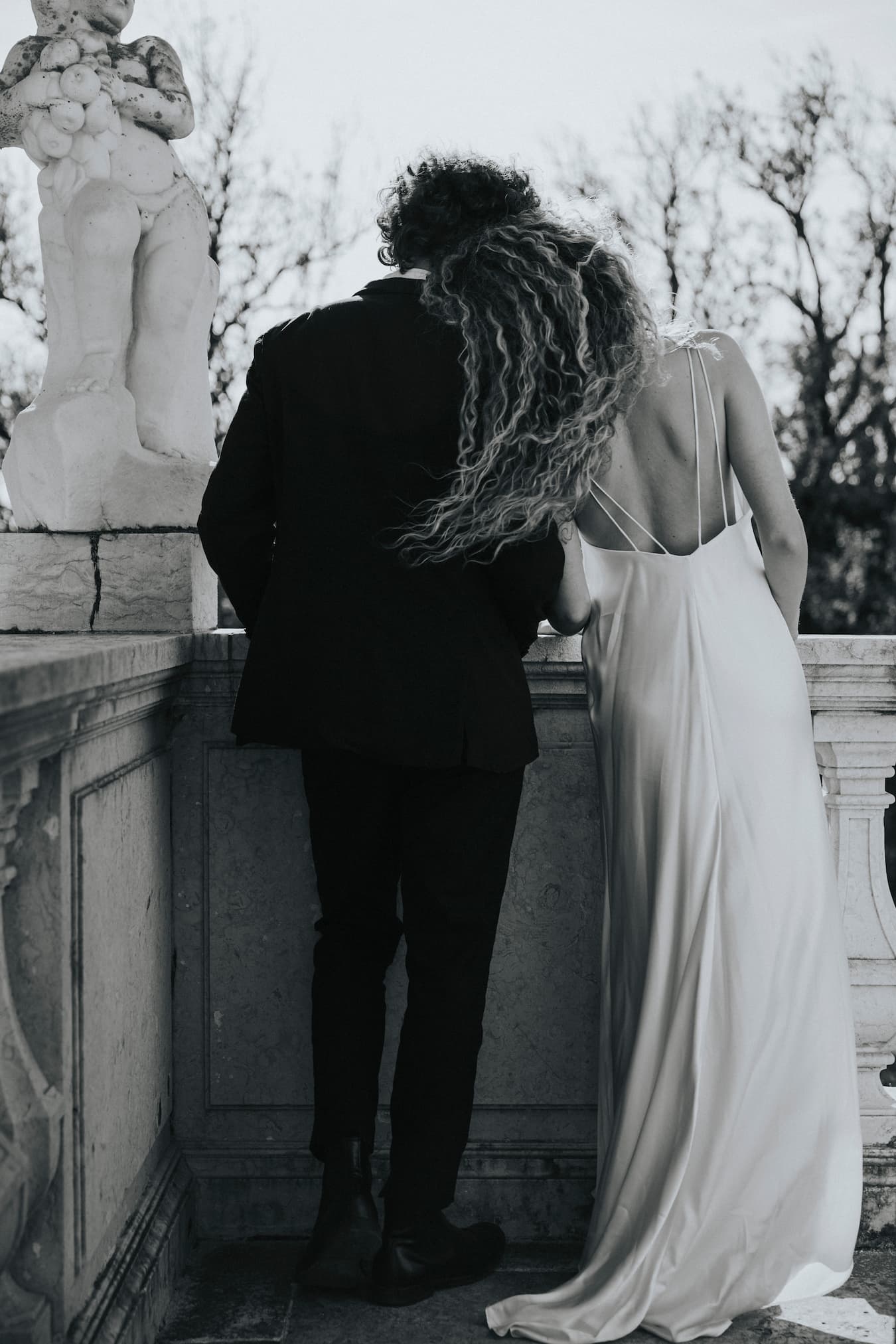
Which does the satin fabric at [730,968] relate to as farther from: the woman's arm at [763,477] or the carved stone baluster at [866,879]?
the carved stone baluster at [866,879]

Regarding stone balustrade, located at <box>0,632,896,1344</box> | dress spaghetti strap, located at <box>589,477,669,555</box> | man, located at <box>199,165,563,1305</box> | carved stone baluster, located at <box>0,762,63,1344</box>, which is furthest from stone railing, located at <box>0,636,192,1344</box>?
dress spaghetti strap, located at <box>589,477,669,555</box>

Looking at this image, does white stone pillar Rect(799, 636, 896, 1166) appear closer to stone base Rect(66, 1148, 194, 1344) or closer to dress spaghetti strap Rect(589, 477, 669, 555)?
dress spaghetti strap Rect(589, 477, 669, 555)

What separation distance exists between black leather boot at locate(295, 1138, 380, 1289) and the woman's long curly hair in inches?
41.4

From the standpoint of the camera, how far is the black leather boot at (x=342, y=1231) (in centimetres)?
232

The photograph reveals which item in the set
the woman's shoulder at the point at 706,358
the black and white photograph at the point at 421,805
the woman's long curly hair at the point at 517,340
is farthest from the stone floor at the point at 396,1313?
the woman's shoulder at the point at 706,358

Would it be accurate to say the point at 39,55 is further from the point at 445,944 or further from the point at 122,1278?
the point at 122,1278

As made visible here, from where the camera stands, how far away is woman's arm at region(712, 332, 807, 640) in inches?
88.6

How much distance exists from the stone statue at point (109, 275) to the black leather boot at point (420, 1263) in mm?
1453

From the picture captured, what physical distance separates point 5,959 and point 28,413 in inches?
57.7

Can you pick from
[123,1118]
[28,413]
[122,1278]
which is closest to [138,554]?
[28,413]

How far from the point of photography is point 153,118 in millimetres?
2916

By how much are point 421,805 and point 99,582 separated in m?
0.95

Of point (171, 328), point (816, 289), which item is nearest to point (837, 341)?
point (816, 289)

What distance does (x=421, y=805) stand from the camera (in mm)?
2260
